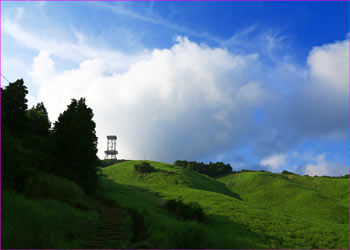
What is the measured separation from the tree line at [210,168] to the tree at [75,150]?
116m

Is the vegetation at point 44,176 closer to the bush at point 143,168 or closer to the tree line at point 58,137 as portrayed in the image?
the tree line at point 58,137

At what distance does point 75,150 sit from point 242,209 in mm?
33851

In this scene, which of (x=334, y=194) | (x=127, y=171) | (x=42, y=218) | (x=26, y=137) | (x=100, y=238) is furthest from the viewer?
(x=127, y=171)

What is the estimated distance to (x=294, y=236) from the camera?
34.0 metres

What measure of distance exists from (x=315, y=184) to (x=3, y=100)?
107547mm

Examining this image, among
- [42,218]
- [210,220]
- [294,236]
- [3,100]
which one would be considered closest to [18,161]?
[42,218]

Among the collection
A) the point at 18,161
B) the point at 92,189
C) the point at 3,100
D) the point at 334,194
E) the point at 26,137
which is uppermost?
the point at 3,100

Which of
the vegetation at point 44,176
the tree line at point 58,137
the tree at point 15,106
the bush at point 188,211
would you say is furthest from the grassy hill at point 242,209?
the tree at point 15,106

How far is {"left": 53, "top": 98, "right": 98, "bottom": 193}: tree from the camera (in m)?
37.1

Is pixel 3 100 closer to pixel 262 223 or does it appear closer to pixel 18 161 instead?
pixel 18 161

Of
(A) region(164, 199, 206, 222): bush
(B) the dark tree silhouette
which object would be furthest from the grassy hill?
(B) the dark tree silhouette

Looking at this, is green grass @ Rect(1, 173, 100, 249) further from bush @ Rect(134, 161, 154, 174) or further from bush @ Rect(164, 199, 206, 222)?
bush @ Rect(134, 161, 154, 174)

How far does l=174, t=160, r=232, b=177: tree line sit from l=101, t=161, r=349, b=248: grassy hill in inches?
1474

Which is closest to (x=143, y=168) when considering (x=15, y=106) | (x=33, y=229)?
(x=15, y=106)
